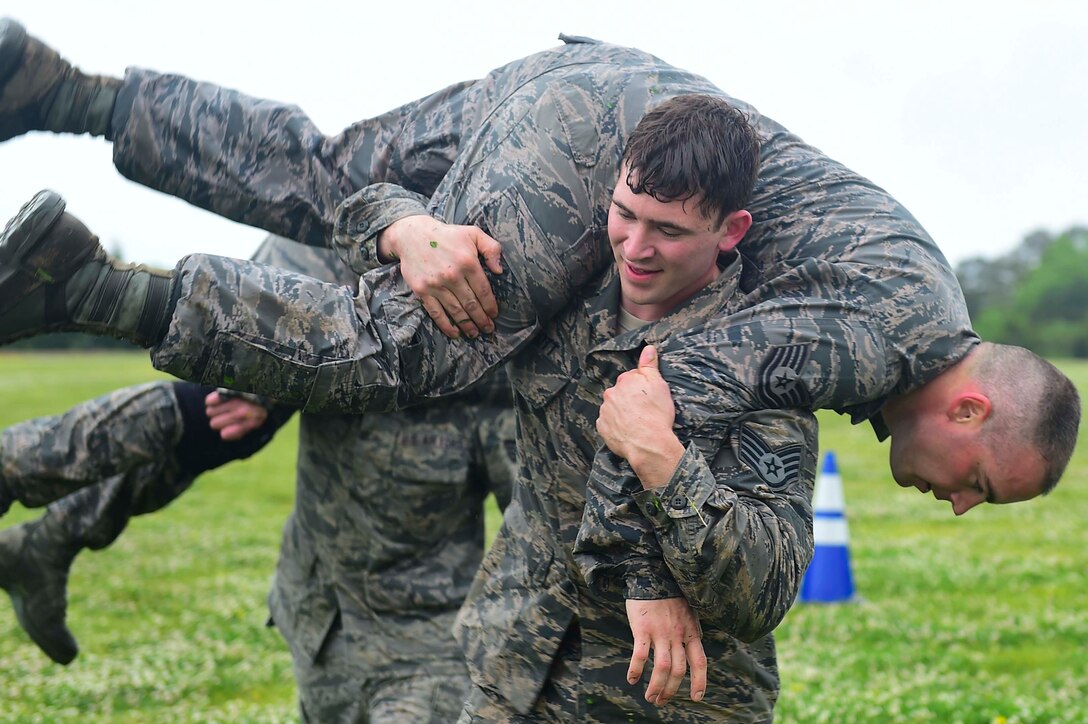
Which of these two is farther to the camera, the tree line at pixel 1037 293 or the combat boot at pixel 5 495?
the tree line at pixel 1037 293

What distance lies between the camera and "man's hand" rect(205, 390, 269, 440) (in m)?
5.86

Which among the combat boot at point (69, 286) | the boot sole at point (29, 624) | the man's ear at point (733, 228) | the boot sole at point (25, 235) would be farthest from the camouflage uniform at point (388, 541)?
the man's ear at point (733, 228)

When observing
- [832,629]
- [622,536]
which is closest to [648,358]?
[622,536]

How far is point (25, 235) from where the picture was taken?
3469 millimetres

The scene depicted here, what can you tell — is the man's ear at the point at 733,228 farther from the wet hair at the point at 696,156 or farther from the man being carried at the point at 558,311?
the man being carried at the point at 558,311

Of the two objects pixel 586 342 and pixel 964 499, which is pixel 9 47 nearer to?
pixel 586 342

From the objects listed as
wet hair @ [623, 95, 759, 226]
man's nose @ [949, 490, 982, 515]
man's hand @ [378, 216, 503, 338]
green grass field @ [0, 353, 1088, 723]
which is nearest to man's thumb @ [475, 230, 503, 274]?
man's hand @ [378, 216, 503, 338]

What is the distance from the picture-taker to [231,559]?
12633 mm

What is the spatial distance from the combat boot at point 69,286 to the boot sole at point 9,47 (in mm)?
1073

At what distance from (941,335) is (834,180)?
56 centimetres

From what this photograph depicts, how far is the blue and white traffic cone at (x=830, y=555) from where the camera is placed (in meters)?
10.0

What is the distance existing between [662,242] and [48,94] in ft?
7.56

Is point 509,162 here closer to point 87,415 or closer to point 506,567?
point 506,567

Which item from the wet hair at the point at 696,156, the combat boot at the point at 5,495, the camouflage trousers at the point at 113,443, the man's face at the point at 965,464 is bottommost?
the combat boot at the point at 5,495
